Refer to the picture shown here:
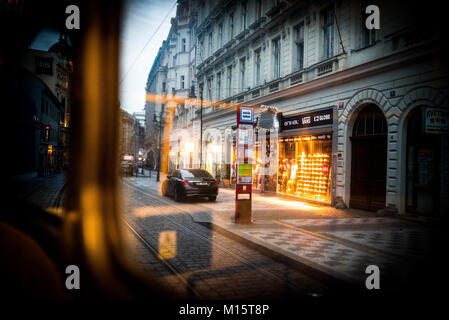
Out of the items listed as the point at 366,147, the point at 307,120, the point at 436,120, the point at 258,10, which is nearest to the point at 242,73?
the point at 258,10

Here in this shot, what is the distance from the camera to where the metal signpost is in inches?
367

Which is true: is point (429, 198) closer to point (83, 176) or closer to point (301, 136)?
point (301, 136)

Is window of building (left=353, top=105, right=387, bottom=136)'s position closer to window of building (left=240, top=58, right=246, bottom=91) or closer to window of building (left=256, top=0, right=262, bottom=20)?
window of building (left=256, top=0, right=262, bottom=20)

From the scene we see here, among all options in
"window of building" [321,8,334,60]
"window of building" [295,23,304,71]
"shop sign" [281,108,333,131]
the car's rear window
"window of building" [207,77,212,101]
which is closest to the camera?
"window of building" [321,8,334,60]

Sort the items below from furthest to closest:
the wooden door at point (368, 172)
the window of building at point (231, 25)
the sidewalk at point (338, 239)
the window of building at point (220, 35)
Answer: the window of building at point (220, 35)
the window of building at point (231, 25)
the wooden door at point (368, 172)
the sidewalk at point (338, 239)

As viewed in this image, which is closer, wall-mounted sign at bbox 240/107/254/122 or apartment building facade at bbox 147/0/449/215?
wall-mounted sign at bbox 240/107/254/122

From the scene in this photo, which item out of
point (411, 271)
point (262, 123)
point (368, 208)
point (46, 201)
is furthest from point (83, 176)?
point (262, 123)

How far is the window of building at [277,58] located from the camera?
18.2 m

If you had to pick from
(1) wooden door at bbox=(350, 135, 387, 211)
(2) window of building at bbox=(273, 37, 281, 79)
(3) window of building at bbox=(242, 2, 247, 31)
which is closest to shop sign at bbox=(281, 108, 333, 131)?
(1) wooden door at bbox=(350, 135, 387, 211)

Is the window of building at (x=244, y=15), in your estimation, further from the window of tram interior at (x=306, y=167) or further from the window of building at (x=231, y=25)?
the window of tram interior at (x=306, y=167)

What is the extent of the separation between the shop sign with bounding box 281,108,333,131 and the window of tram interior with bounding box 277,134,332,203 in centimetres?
53

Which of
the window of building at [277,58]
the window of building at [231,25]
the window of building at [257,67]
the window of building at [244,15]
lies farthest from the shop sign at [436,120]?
the window of building at [231,25]

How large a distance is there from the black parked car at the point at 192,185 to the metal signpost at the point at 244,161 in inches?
205
